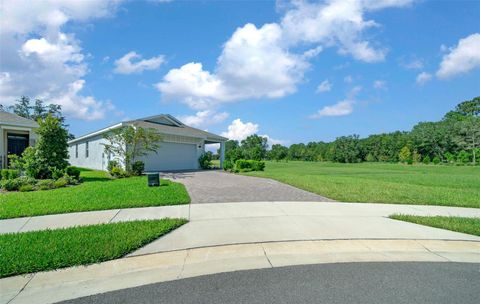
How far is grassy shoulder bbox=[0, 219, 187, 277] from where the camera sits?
12.0ft

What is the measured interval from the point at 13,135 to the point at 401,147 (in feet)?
222

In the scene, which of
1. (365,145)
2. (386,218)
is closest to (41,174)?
(386,218)

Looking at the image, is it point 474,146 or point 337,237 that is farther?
point 474,146

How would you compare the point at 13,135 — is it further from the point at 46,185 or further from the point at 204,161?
the point at 204,161

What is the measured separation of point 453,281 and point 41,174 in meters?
15.3

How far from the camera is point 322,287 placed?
317 cm

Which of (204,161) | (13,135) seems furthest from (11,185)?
(204,161)

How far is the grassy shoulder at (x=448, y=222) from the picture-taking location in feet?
18.4

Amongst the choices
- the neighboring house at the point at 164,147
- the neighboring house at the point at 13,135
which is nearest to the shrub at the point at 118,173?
the neighboring house at the point at 164,147

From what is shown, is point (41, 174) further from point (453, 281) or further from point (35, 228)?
point (453, 281)

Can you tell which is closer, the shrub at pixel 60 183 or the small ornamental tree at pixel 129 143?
the shrub at pixel 60 183

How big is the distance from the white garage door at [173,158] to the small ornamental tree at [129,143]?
1.73 meters

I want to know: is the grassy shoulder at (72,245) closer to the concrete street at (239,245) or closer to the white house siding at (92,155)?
the concrete street at (239,245)

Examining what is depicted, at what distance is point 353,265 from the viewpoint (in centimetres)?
383
